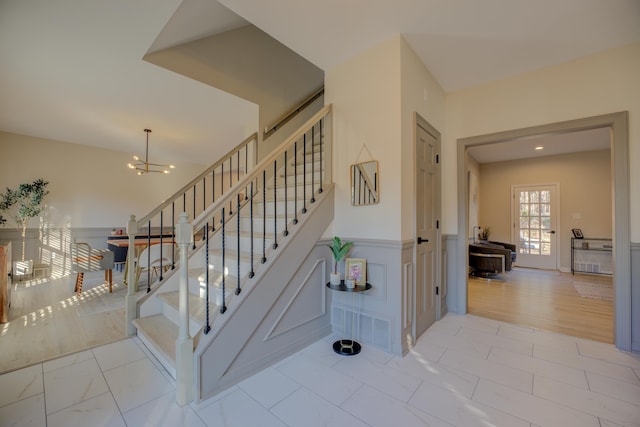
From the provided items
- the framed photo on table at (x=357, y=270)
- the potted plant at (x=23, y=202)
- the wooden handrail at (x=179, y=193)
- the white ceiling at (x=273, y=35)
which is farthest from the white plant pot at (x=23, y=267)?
the framed photo on table at (x=357, y=270)

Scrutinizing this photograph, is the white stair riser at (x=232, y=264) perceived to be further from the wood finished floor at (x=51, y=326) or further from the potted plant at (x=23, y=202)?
the potted plant at (x=23, y=202)

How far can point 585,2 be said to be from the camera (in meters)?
2.02

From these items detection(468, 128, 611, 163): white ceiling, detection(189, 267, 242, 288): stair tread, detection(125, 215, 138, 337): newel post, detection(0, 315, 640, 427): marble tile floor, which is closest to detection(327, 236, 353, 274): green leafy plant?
detection(0, 315, 640, 427): marble tile floor

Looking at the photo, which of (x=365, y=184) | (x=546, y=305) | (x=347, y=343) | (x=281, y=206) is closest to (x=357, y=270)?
(x=347, y=343)

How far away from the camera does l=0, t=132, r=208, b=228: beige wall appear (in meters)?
5.27

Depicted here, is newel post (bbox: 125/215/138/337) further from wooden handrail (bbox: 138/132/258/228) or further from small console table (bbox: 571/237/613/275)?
small console table (bbox: 571/237/613/275)

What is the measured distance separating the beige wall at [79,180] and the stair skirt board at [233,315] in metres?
4.80

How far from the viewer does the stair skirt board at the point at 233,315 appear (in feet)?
6.05

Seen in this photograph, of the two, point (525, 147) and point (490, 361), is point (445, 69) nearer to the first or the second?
point (490, 361)

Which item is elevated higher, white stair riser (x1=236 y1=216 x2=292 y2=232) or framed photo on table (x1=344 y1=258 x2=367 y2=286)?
white stair riser (x1=236 y1=216 x2=292 y2=232)

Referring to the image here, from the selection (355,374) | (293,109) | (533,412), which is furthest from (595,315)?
(293,109)

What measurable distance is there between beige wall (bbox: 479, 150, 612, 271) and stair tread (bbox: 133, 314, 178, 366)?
7680 millimetres

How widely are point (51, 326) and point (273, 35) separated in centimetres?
384

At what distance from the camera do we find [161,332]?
2.41 meters
